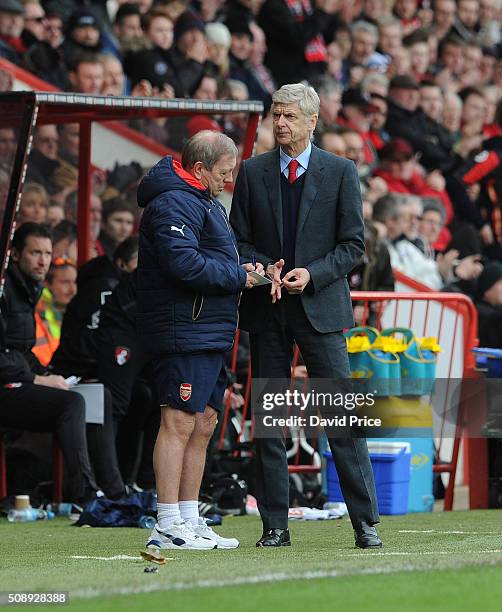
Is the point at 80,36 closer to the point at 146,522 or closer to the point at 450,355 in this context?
the point at 450,355

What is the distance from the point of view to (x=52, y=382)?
10.6 metres

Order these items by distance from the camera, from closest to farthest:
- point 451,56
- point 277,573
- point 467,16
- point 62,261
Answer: point 277,573, point 62,261, point 451,56, point 467,16

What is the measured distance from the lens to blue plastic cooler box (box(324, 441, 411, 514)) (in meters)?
10.6

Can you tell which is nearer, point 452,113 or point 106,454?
point 106,454

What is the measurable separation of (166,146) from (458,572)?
6101 mm

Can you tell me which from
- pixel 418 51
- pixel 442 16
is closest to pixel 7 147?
pixel 418 51

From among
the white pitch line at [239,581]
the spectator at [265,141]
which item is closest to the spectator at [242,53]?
the spectator at [265,141]

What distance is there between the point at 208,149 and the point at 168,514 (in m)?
1.76

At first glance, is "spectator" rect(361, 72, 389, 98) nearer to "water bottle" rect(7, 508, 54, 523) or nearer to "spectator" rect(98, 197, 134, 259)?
"spectator" rect(98, 197, 134, 259)

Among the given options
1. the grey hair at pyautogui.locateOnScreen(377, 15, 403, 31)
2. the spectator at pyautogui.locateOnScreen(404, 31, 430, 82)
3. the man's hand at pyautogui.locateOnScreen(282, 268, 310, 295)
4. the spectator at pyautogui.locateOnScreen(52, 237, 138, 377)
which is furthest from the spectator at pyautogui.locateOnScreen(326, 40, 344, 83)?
the man's hand at pyautogui.locateOnScreen(282, 268, 310, 295)

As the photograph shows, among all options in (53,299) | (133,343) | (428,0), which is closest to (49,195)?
(53,299)

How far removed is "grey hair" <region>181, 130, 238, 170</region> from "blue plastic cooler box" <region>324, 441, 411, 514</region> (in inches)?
134

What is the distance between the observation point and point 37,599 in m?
5.62

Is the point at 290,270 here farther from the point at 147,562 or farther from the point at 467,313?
the point at 467,313
